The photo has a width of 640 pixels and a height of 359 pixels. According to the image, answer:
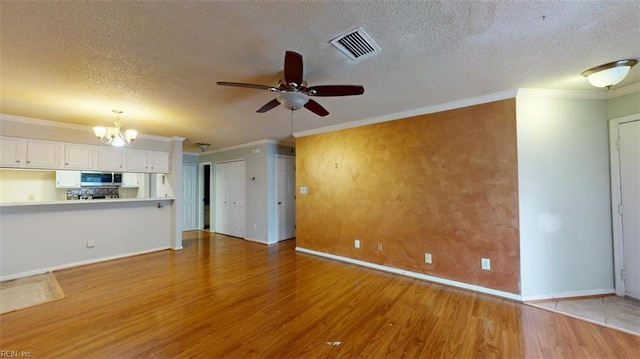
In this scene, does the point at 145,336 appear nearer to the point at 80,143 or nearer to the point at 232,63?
the point at 232,63

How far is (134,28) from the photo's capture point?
5.43 ft

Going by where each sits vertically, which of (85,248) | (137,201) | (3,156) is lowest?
(85,248)

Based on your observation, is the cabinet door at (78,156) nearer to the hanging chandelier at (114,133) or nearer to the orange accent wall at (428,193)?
the hanging chandelier at (114,133)

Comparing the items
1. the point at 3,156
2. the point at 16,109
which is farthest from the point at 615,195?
the point at 3,156

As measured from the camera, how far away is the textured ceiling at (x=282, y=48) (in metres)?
1.52

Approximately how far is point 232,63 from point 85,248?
4.35 metres

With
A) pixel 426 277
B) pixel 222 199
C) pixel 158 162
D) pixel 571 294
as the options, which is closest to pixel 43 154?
pixel 158 162

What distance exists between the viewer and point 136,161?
4.75 meters

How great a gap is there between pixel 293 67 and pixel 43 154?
446cm

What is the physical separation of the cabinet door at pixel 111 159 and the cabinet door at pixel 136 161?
0.10 metres

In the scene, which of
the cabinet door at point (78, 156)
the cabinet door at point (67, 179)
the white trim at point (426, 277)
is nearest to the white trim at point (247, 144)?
the white trim at point (426, 277)

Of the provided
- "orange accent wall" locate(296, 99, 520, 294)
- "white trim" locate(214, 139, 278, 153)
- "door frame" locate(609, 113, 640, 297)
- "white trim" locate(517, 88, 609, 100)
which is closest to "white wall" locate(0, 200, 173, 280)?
"white trim" locate(214, 139, 278, 153)

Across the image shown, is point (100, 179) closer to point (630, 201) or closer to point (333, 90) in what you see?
point (333, 90)

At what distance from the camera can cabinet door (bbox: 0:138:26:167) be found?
3.43 metres
